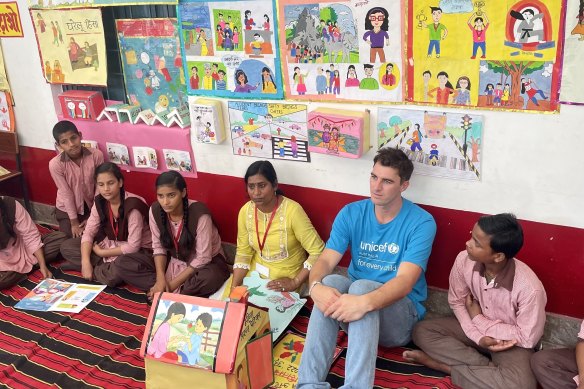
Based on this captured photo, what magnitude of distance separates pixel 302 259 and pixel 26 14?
292cm

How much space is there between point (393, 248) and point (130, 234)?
1.98m

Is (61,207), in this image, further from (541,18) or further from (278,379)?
(541,18)

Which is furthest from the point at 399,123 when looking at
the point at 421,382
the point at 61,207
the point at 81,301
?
the point at 61,207

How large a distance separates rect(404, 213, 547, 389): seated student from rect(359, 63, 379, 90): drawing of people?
3.19ft

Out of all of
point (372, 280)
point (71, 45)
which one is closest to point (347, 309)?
point (372, 280)

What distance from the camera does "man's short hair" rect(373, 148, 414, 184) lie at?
305 cm

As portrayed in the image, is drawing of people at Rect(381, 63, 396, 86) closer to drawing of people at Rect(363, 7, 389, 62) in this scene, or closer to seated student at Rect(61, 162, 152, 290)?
drawing of people at Rect(363, 7, 389, 62)

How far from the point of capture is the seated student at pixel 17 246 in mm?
4176

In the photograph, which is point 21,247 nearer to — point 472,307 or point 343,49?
point 343,49

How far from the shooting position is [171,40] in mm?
3900

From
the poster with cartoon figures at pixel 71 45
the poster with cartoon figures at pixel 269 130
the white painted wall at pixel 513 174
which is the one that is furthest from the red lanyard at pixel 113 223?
the white painted wall at pixel 513 174

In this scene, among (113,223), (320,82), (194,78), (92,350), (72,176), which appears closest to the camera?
(320,82)

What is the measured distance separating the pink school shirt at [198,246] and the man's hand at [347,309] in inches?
51.0

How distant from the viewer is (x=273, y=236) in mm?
3709
